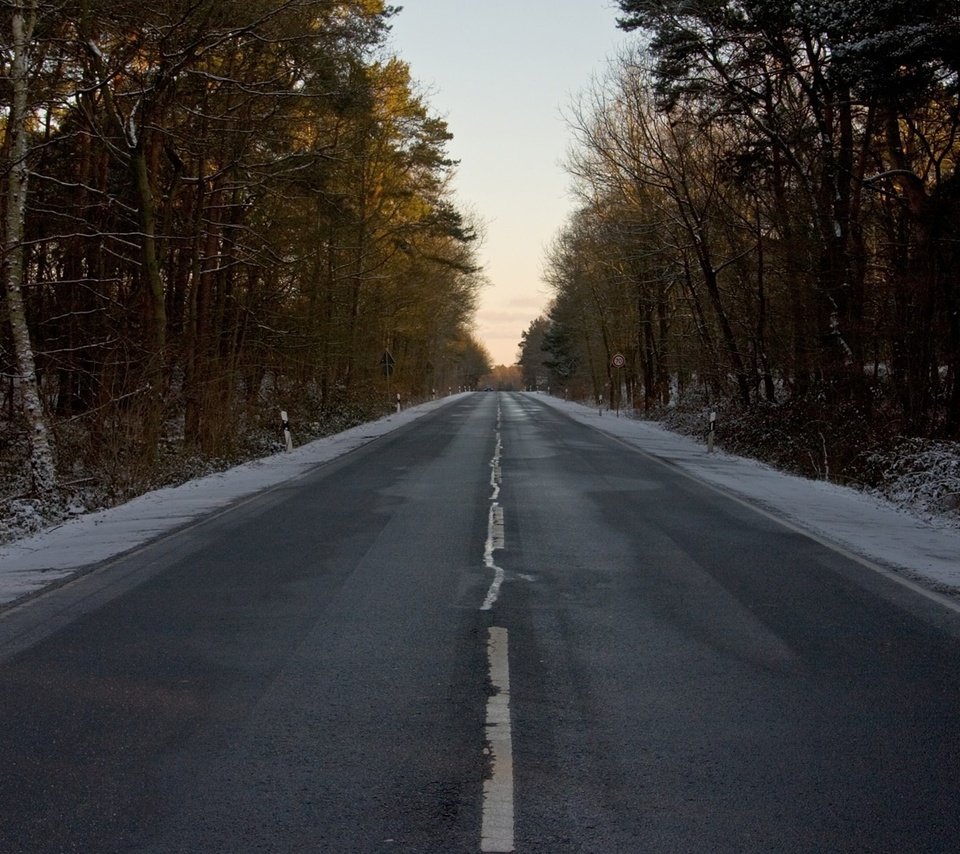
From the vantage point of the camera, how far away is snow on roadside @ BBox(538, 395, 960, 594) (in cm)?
937

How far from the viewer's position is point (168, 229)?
20.5 meters

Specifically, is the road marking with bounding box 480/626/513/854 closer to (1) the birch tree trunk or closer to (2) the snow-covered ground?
(2) the snow-covered ground

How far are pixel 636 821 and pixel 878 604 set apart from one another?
458cm

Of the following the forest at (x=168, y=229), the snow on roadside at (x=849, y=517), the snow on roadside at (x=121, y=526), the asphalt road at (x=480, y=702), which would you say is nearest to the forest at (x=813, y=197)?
the snow on roadside at (x=849, y=517)

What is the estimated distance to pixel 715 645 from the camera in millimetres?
6355

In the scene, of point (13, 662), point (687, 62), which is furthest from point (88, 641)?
point (687, 62)

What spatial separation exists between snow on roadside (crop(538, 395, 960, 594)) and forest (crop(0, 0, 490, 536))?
9.97 metres

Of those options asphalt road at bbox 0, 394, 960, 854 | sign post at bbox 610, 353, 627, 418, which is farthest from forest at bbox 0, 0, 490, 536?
sign post at bbox 610, 353, 627, 418

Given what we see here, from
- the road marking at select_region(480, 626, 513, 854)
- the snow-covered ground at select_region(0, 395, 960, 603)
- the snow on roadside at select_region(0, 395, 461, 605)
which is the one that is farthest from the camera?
the snow-covered ground at select_region(0, 395, 960, 603)

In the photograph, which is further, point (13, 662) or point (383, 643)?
point (383, 643)

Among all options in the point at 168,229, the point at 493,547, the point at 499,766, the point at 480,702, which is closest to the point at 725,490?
the point at 493,547

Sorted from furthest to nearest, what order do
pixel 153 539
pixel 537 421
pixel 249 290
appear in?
pixel 537 421, pixel 249 290, pixel 153 539

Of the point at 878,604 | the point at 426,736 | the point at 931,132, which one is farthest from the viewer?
the point at 931,132

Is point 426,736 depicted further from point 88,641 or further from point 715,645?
point 88,641
